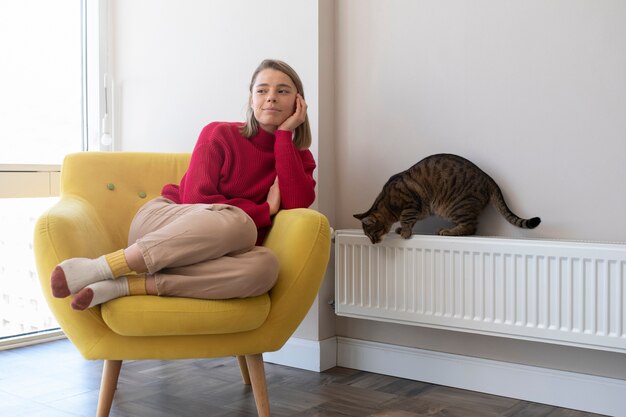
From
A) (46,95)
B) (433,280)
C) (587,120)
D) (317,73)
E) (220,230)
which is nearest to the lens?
(220,230)

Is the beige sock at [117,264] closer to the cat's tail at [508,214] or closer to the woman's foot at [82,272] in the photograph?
the woman's foot at [82,272]

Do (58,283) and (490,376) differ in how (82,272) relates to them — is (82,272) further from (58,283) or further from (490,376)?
(490,376)

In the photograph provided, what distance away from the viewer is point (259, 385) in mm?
1844

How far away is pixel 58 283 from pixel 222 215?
1.48 feet

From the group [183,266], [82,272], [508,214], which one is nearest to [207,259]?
[183,266]

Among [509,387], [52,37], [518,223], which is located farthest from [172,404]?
[52,37]

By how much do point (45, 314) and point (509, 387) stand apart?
2.06 metres

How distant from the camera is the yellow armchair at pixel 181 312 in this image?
1.68 m

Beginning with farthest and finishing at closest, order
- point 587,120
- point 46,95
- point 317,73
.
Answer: point 46,95 < point 317,73 < point 587,120

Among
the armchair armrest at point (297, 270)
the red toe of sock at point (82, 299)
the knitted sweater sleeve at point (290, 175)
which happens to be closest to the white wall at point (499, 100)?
the knitted sweater sleeve at point (290, 175)

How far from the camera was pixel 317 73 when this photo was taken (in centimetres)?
252

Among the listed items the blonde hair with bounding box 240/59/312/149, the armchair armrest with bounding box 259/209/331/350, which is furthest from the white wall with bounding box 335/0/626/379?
the armchair armrest with bounding box 259/209/331/350

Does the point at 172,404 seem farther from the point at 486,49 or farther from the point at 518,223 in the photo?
the point at 486,49


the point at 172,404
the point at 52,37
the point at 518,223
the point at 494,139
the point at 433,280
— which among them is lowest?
the point at 172,404
